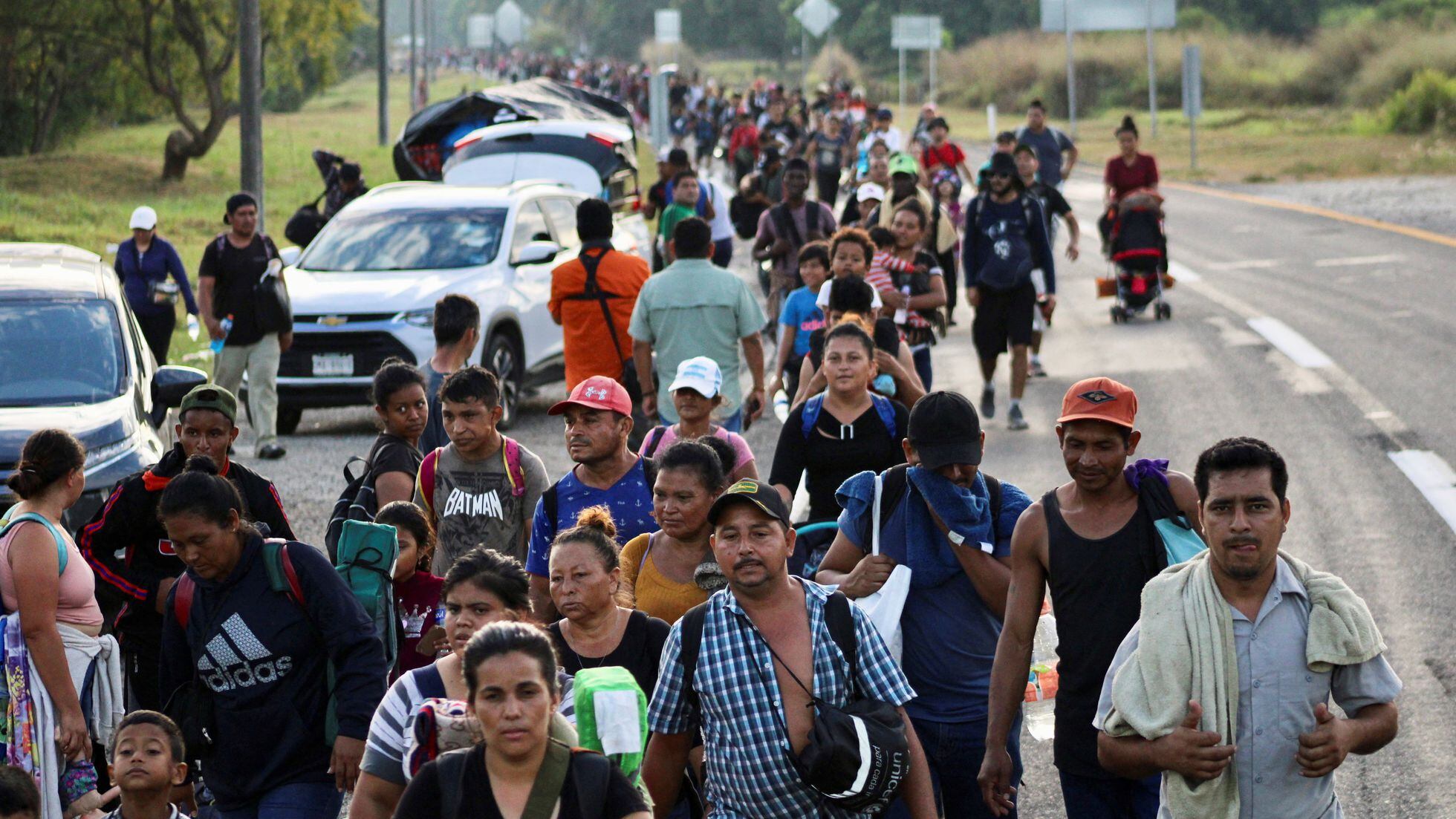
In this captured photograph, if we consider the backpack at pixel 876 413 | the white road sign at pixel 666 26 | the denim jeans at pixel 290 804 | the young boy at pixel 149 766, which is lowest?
the denim jeans at pixel 290 804

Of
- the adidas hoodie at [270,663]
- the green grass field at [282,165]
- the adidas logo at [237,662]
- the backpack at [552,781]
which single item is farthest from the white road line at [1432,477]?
the green grass field at [282,165]

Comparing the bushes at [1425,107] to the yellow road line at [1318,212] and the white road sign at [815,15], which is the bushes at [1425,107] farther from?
the white road sign at [815,15]

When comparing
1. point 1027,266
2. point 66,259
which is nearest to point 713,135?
point 1027,266

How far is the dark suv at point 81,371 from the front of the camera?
884 cm

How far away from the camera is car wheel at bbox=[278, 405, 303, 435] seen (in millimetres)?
15016

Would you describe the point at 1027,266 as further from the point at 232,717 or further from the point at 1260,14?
the point at 1260,14

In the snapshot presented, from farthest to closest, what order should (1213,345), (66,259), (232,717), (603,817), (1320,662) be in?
(1213,345) → (66,259) → (232,717) → (1320,662) → (603,817)

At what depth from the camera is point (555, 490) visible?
648 cm

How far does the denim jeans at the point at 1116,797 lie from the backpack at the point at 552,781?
1.67 meters

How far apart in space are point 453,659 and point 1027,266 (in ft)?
30.4

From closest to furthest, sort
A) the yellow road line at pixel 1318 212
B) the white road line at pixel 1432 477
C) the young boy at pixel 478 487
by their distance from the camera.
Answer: the young boy at pixel 478 487, the white road line at pixel 1432 477, the yellow road line at pixel 1318 212

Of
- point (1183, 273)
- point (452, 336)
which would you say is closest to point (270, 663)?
point (452, 336)

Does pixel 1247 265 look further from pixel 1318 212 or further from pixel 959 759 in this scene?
pixel 959 759

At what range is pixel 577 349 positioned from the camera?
10594mm
